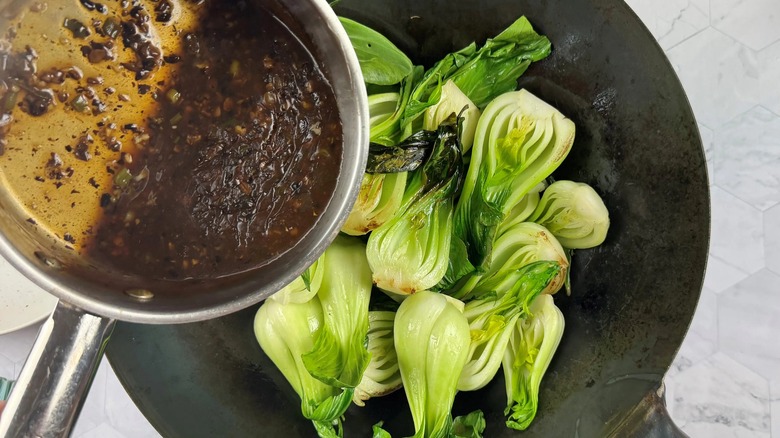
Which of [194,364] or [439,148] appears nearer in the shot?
[439,148]

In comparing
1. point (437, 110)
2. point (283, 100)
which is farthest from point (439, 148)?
point (283, 100)

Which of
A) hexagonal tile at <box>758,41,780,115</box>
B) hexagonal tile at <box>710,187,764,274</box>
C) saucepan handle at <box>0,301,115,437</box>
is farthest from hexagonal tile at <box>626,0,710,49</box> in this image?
saucepan handle at <box>0,301,115,437</box>

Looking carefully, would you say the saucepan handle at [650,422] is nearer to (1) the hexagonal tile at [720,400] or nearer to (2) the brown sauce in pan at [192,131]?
(1) the hexagonal tile at [720,400]

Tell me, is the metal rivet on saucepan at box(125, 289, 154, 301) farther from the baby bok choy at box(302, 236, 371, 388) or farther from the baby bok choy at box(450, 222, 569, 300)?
the baby bok choy at box(450, 222, 569, 300)

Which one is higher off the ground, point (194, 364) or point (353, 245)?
point (353, 245)

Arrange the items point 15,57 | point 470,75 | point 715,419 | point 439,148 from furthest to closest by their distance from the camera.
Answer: point 715,419, point 470,75, point 439,148, point 15,57

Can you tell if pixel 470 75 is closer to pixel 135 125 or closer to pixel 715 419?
pixel 135 125

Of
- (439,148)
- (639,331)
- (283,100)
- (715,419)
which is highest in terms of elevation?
(283,100)
